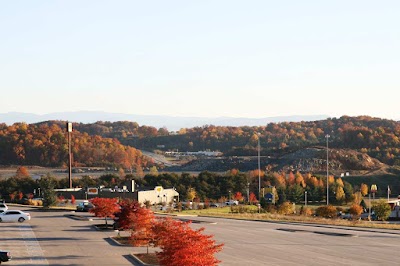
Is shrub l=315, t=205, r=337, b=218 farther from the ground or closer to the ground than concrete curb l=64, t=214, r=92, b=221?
closer to the ground

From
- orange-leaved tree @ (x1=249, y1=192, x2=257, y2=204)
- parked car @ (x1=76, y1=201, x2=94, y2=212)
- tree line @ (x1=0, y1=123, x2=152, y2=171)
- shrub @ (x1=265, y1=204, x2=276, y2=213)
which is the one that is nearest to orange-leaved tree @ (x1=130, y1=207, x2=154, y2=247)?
parked car @ (x1=76, y1=201, x2=94, y2=212)

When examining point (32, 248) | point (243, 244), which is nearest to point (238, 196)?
point (243, 244)

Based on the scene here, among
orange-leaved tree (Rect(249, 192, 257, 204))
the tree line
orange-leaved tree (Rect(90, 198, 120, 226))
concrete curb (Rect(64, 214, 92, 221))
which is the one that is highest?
the tree line

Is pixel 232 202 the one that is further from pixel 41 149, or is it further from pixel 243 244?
pixel 41 149

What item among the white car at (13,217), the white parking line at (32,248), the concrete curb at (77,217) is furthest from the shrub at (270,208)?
the white parking line at (32,248)

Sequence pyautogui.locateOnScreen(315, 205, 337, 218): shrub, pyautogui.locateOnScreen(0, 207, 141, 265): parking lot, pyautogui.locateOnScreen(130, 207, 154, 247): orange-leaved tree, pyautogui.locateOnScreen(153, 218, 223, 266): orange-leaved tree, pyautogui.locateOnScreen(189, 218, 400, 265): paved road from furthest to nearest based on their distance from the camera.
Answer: pyautogui.locateOnScreen(315, 205, 337, 218): shrub → pyautogui.locateOnScreen(130, 207, 154, 247): orange-leaved tree → pyautogui.locateOnScreen(189, 218, 400, 265): paved road → pyautogui.locateOnScreen(0, 207, 141, 265): parking lot → pyautogui.locateOnScreen(153, 218, 223, 266): orange-leaved tree

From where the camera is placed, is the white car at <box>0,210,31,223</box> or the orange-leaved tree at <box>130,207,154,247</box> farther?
the white car at <box>0,210,31,223</box>

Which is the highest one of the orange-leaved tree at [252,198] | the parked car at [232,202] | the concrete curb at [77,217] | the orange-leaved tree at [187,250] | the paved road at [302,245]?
the orange-leaved tree at [187,250]

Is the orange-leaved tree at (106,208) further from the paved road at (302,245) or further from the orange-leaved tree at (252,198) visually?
the orange-leaved tree at (252,198)

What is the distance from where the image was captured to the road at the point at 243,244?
114ft

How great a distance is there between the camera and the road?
3475 cm

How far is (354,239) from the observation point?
151 feet

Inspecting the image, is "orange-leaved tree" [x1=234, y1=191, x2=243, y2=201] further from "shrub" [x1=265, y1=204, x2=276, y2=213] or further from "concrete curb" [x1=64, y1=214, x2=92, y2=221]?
"concrete curb" [x1=64, y1=214, x2=92, y2=221]

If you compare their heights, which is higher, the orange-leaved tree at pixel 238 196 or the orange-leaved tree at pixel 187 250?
the orange-leaved tree at pixel 187 250
